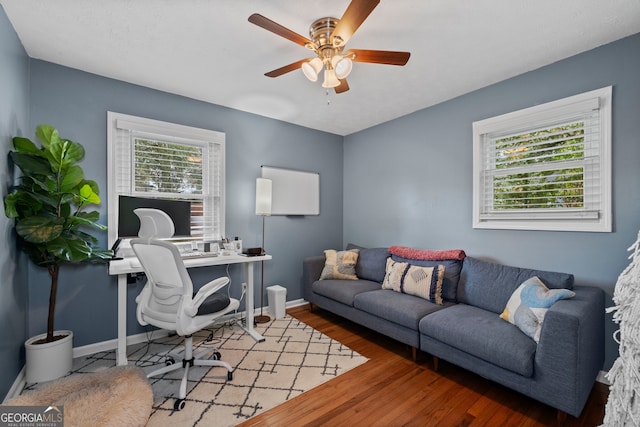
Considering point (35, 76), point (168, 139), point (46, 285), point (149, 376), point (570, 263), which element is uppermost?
point (35, 76)

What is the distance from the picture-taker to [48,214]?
7.09 ft

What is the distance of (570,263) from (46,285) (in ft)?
14.4

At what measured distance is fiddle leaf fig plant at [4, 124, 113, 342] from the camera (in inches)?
78.5

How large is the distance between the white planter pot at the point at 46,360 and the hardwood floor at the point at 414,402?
1595mm

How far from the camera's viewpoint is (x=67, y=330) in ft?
8.18

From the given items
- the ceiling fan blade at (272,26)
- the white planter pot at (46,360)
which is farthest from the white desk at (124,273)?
the ceiling fan blade at (272,26)

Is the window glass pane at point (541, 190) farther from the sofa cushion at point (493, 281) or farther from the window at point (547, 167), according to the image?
the sofa cushion at point (493, 281)

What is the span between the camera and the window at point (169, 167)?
272cm

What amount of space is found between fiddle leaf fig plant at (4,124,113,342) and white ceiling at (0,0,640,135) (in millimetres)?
758

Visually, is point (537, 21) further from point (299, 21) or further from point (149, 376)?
point (149, 376)

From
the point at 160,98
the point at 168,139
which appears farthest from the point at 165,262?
the point at 160,98

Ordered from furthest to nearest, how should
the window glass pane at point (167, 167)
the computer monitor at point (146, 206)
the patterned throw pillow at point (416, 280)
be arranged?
the window glass pane at point (167, 167), the patterned throw pillow at point (416, 280), the computer monitor at point (146, 206)

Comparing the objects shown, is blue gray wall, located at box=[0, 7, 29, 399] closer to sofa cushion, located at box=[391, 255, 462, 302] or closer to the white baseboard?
the white baseboard

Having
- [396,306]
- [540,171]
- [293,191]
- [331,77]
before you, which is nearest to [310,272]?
[293,191]
